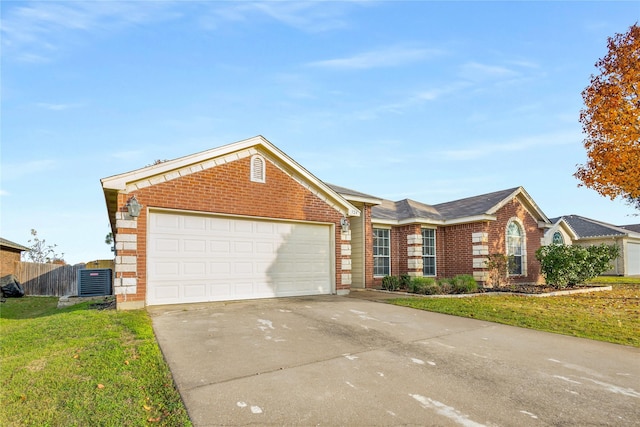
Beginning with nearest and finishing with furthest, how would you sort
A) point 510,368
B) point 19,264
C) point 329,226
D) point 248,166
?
point 510,368, point 248,166, point 329,226, point 19,264

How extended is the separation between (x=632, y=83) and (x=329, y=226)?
1316cm

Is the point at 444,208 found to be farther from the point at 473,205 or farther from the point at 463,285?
the point at 463,285

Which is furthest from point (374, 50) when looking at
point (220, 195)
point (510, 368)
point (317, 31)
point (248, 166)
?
point (510, 368)

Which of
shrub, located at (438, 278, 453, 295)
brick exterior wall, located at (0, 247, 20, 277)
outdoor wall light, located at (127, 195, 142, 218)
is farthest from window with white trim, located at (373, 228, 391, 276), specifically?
brick exterior wall, located at (0, 247, 20, 277)

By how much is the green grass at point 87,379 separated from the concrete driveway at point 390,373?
0.29 m

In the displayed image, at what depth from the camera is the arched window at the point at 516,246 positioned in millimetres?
18009

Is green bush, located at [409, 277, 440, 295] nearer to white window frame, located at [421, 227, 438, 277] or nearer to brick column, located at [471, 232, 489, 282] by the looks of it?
white window frame, located at [421, 227, 438, 277]

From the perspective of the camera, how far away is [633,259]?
30.5 meters

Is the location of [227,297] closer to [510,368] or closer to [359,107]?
[510,368]

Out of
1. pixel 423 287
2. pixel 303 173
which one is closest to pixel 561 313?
pixel 423 287

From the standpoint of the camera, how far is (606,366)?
5363 mm

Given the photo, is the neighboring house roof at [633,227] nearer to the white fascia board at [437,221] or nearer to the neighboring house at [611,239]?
the neighboring house at [611,239]

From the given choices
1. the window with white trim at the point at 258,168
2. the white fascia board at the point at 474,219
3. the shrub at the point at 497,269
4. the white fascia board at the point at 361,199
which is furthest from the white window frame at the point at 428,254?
the window with white trim at the point at 258,168

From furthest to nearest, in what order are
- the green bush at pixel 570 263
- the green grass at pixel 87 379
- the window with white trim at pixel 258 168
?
the green bush at pixel 570 263 → the window with white trim at pixel 258 168 → the green grass at pixel 87 379
